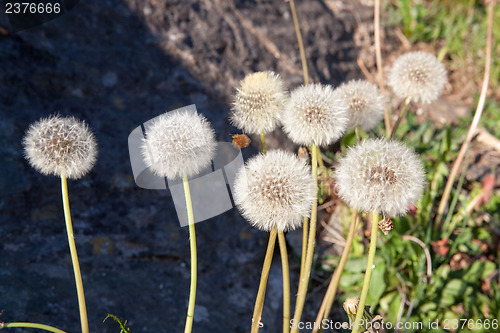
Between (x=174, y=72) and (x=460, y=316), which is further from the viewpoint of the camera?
(x=174, y=72)

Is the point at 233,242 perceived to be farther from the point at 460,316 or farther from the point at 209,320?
the point at 460,316

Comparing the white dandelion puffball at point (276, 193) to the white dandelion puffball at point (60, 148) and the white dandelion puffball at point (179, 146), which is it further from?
the white dandelion puffball at point (60, 148)

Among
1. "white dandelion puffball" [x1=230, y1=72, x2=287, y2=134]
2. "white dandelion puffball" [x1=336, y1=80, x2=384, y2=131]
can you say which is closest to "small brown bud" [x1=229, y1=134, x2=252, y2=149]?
"white dandelion puffball" [x1=230, y1=72, x2=287, y2=134]

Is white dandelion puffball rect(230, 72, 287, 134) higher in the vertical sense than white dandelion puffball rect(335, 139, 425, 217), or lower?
higher

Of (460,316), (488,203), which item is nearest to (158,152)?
(460,316)

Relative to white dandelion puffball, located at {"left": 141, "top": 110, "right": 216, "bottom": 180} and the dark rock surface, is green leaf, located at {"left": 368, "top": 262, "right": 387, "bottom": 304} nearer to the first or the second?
the dark rock surface

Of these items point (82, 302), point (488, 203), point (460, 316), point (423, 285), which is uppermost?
point (82, 302)
